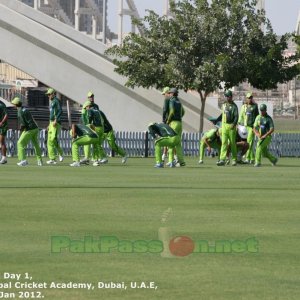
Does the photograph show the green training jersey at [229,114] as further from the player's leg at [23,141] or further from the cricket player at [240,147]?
the player's leg at [23,141]

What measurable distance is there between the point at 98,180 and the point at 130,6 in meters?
104

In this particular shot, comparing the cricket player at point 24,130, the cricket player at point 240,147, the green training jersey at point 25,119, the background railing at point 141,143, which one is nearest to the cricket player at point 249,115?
the cricket player at point 240,147

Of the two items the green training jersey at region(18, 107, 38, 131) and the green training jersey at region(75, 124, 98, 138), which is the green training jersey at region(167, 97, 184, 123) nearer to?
the green training jersey at region(75, 124, 98, 138)

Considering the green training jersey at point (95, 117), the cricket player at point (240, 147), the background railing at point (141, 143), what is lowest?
the background railing at point (141, 143)

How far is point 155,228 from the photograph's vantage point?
1375 cm

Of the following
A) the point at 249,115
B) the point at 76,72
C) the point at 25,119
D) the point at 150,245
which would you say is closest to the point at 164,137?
the point at 25,119

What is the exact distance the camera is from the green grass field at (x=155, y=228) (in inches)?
396

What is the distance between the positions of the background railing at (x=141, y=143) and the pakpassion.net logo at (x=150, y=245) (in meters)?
28.4

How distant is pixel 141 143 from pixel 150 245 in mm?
31137

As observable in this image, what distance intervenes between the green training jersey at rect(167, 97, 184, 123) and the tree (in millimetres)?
25810

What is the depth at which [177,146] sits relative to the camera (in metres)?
29.7

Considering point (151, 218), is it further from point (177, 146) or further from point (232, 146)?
point (232, 146)

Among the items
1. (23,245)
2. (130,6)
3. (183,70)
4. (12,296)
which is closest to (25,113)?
(23,245)

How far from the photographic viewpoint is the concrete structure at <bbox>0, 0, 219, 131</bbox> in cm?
5994
